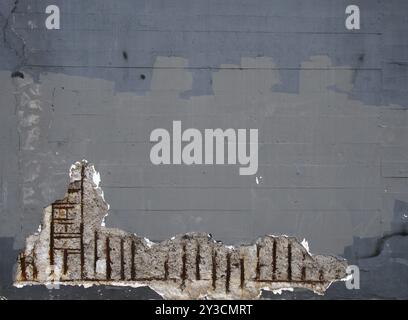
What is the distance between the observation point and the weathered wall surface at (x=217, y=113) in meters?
3.50

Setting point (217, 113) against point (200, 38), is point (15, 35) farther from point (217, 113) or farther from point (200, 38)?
point (217, 113)

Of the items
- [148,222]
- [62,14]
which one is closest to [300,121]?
[148,222]

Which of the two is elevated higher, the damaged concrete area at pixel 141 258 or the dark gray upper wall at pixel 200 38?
the dark gray upper wall at pixel 200 38

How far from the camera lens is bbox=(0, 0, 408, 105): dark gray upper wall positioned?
3498mm

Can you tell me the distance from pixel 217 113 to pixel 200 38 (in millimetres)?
549

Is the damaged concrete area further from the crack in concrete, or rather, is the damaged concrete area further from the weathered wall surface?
the crack in concrete

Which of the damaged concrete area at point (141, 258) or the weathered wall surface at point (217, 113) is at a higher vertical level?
the weathered wall surface at point (217, 113)

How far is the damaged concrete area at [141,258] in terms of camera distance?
11.5ft

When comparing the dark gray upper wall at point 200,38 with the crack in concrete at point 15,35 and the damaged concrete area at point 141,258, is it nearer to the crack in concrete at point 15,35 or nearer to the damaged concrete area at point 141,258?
the crack in concrete at point 15,35

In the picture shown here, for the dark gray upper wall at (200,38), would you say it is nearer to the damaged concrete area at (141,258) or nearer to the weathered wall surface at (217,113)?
the weathered wall surface at (217,113)

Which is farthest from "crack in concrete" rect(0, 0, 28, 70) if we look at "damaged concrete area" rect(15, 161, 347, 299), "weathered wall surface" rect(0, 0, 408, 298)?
"damaged concrete area" rect(15, 161, 347, 299)

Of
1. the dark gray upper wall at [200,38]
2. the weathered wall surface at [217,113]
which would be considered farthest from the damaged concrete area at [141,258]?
the dark gray upper wall at [200,38]

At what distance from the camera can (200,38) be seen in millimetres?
3506

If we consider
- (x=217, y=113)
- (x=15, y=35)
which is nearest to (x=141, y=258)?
(x=217, y=113)
